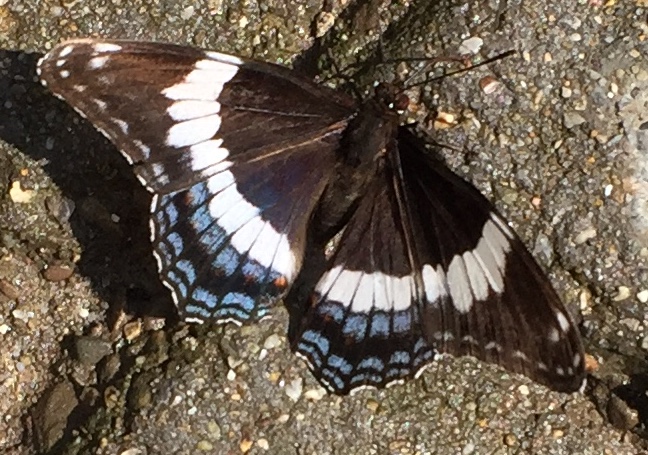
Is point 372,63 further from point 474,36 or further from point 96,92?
point 96,92

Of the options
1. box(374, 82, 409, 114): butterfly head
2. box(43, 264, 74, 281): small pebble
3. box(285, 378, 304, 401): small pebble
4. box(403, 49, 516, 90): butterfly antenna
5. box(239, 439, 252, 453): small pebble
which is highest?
box(403, 49, 516, 90): butterfly antenna

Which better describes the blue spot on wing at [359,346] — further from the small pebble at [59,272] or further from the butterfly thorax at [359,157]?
the small pebble at [59,272]

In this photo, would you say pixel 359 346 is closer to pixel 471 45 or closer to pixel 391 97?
pixel 391 97

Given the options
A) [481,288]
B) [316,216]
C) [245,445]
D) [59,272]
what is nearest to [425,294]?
[481,288]

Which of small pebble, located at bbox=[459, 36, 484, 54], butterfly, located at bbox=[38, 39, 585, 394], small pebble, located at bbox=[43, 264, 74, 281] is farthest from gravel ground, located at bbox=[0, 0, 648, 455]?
butterfly, located at bbox=[38, 39, 585, 394]

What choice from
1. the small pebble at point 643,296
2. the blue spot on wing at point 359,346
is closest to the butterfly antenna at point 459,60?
the blue spot on wing at point 359,346

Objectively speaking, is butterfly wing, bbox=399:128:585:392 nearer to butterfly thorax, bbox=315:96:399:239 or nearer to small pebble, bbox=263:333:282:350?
butterfly thorax, bbox=315:96:399:239
